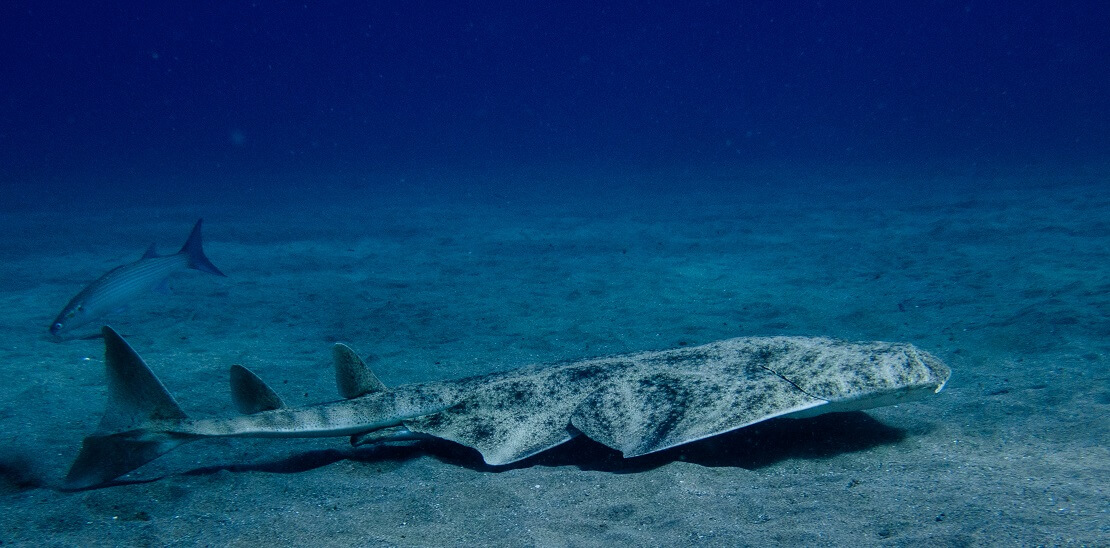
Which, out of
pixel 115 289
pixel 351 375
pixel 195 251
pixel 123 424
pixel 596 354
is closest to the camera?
pixel 123 424

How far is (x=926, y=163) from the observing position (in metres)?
30.4

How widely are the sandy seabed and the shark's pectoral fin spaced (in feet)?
0.87

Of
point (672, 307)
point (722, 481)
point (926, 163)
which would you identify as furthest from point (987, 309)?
point (926, 163)

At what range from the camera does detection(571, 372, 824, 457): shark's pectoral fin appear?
332 cm

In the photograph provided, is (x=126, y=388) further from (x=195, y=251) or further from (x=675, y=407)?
(x=195, y=251)

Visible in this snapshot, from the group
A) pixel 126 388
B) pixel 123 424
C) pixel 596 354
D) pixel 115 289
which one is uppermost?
pixel 115 289

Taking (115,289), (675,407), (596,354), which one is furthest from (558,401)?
(115,289)

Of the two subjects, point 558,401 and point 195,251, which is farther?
point 195,251

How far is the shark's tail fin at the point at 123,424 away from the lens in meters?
3.42

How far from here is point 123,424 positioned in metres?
3.50

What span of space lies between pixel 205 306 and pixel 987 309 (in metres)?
10.5

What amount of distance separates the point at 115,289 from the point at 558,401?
507 cm

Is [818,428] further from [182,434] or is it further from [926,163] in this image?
[926,163]

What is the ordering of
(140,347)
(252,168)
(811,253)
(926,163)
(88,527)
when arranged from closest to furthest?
(88,527), (140,347), (811,253), (926,163), (252,168)
